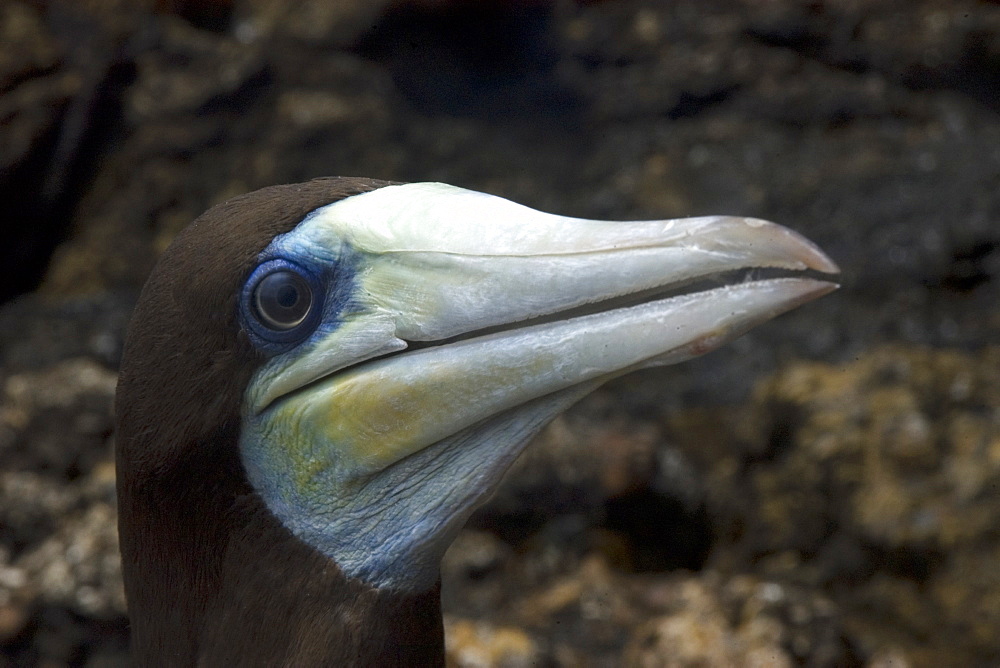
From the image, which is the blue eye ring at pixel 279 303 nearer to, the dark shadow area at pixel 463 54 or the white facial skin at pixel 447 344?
the white facial skin at pixel 447 344

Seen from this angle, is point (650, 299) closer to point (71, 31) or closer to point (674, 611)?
point (674, 611)

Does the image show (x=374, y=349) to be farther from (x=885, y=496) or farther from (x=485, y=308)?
(x=885, y=496)

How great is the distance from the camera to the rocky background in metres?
2.64

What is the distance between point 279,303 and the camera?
1.29 meters

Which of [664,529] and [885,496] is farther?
[664,529]

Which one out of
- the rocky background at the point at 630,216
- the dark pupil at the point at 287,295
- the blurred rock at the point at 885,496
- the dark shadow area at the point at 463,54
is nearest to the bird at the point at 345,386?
the dark pupil at the point at 287,295

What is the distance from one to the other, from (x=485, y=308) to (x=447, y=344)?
75 mm

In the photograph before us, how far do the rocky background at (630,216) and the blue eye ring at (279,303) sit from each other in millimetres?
1445

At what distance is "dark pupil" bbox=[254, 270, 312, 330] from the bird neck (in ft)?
0.70

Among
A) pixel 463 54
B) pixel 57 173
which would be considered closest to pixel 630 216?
pixel 463 54

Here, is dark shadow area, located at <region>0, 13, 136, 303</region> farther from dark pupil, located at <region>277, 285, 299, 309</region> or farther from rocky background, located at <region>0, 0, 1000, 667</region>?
dark pupil, located at <region>277, 285, 299, 309</region>

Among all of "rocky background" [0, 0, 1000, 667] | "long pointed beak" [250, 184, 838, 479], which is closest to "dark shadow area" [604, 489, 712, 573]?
"rocky background" [0, 0, 1000, 667]

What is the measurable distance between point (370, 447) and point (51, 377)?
224 cm

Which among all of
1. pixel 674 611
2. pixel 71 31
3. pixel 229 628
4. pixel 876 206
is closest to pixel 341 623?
pixel 229 628
